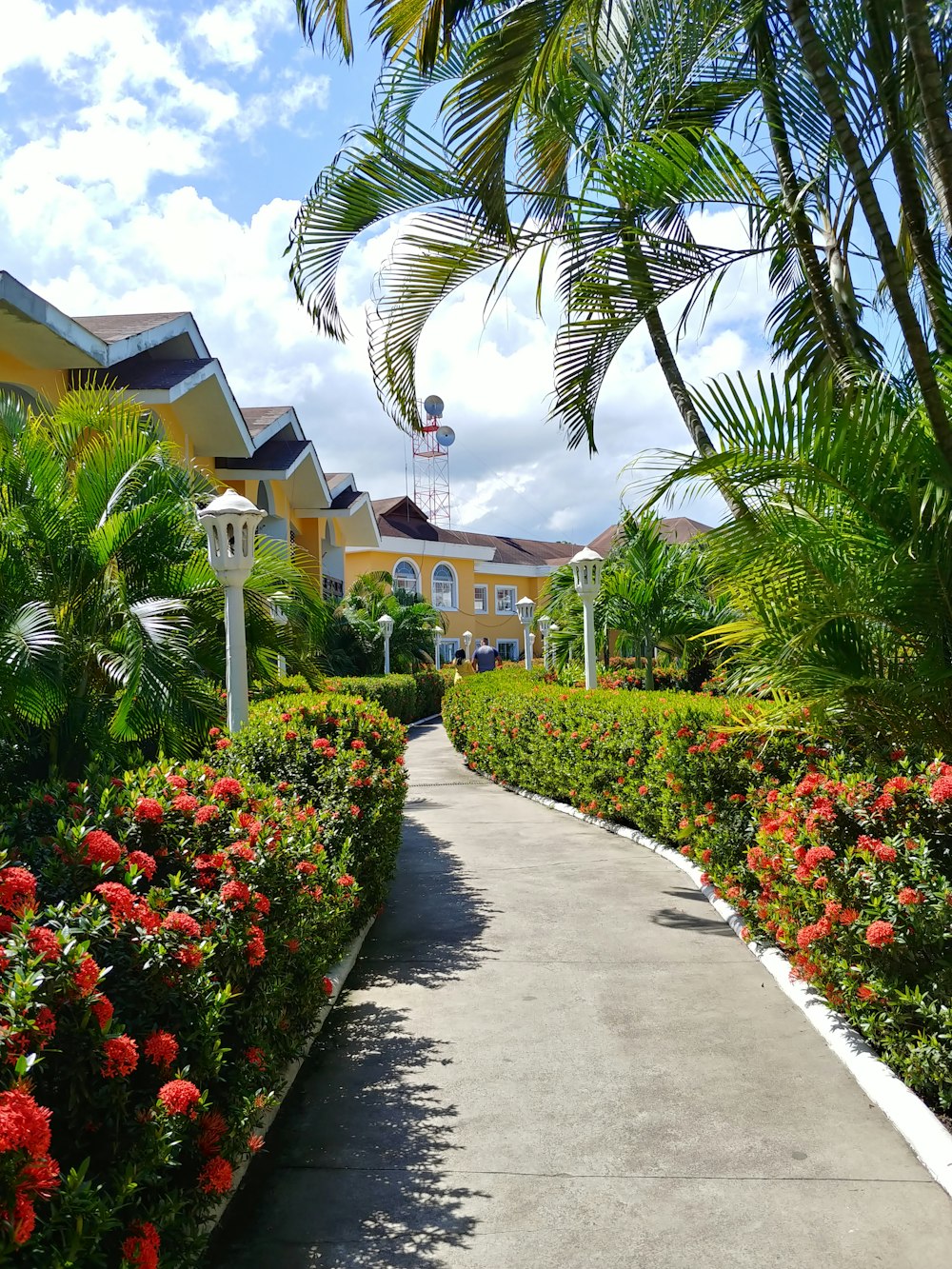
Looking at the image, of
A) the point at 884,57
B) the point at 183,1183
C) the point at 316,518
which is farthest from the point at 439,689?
the point at 183,1183

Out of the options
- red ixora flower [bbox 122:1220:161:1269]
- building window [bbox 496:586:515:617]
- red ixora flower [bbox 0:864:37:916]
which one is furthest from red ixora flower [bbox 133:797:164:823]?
building window [bbox 496:586:515:617]

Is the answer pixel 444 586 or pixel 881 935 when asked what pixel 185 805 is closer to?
pixel 881 935

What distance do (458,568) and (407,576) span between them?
3.53 meters

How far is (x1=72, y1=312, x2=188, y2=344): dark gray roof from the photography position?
39.0 feet

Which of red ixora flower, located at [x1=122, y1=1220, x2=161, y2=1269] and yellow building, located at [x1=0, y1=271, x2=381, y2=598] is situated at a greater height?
yellow building, located at [x1=0, y1=271, x2=381, y2=598]

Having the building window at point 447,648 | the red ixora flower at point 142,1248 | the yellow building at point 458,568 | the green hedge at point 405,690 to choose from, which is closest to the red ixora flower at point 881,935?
the red ixora flower at point 142,1248

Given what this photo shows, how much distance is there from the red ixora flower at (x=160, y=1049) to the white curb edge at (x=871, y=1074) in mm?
2451

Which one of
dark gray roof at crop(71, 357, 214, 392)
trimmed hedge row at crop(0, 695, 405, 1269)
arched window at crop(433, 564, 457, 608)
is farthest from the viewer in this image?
arched window at crop(433, 564, 457, 608)

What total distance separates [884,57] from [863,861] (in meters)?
4.56

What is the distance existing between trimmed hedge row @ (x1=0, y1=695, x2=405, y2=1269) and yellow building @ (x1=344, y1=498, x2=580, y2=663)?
34239 millimetres

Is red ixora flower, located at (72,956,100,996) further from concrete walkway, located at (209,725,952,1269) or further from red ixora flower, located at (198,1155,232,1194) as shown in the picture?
concrete walkway, located at (209,725,952,1269)

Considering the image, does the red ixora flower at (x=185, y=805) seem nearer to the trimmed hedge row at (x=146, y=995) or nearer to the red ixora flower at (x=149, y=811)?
the trimmed hedge row at (x=146, y=995)

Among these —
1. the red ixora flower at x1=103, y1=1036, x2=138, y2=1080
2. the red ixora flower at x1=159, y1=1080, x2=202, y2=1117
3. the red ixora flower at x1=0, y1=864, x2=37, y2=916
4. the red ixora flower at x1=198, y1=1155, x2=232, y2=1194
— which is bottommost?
the red ixora flower at x1=198, y1=1155, x2=232, y2=1194

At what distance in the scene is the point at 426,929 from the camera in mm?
6523
